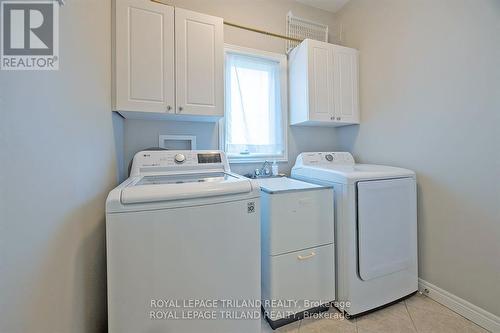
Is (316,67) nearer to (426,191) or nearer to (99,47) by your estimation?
(426,191)

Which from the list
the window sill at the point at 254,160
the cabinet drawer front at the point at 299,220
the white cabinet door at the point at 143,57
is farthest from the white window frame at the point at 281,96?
the cabinet drawer front at the point at 299,220

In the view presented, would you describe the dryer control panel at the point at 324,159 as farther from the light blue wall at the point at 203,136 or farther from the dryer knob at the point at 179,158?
the dryer knob at the point at 179,158

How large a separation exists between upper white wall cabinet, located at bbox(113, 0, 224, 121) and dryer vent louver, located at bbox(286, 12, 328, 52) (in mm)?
970

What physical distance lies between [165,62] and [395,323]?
2.44m

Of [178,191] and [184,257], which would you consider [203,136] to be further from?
[184,257]

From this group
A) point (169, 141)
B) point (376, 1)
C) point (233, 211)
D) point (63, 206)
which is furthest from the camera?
point (376, 1)

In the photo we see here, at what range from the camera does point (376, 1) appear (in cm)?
205

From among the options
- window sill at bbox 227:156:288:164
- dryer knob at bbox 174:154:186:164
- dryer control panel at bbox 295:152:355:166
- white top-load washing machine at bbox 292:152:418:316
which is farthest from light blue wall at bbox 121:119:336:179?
white top-load washing machine at bbox 292:152:418:316

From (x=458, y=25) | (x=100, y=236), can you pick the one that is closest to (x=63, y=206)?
(x=100, y=236)

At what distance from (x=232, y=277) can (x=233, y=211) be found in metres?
0.34

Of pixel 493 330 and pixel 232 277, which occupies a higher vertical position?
pixel 232 277

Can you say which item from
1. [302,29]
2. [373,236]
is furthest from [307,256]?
[302,29]

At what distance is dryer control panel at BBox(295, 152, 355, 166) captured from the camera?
2.09 m

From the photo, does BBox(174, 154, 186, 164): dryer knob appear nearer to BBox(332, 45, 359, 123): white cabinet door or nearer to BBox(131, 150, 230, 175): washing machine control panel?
BBox(131, 150, 230, 175): washing machine control panel
